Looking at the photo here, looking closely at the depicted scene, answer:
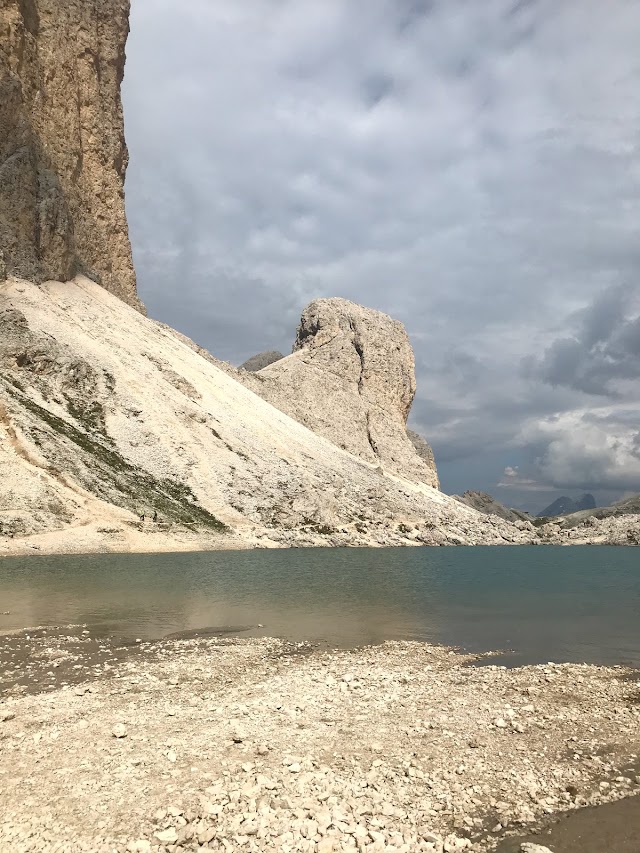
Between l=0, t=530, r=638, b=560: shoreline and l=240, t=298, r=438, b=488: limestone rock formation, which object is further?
l=240, t=298, r=438, b=488: limestone rock formation

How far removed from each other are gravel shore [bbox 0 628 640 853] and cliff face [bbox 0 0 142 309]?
92973mm

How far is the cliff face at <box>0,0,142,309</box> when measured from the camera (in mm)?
94688

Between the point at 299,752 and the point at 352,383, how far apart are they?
505ft

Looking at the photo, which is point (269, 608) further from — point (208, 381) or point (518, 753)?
point (208, 381)

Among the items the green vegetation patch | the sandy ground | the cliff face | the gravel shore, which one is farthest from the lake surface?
the cliff face

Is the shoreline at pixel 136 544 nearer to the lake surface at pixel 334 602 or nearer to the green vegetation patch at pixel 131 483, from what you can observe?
the lake surface at pixel 334 602

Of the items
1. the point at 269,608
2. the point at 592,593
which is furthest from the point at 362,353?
the point at 269,608

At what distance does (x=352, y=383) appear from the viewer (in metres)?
164

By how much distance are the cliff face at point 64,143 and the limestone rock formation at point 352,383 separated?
47.6 meters

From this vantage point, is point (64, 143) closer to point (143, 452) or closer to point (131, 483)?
point (143, 452)

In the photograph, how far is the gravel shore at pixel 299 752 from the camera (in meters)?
8.77

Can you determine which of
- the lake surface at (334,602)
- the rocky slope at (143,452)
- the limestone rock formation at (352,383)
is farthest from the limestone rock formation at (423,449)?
the lake surface at (334,602)

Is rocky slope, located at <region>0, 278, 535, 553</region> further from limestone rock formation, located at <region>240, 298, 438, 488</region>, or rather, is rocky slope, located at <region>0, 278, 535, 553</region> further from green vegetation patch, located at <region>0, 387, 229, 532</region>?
limestone rock formation, located at <region>240, 298, 438, 488</region>

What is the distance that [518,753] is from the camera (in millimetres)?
11594
